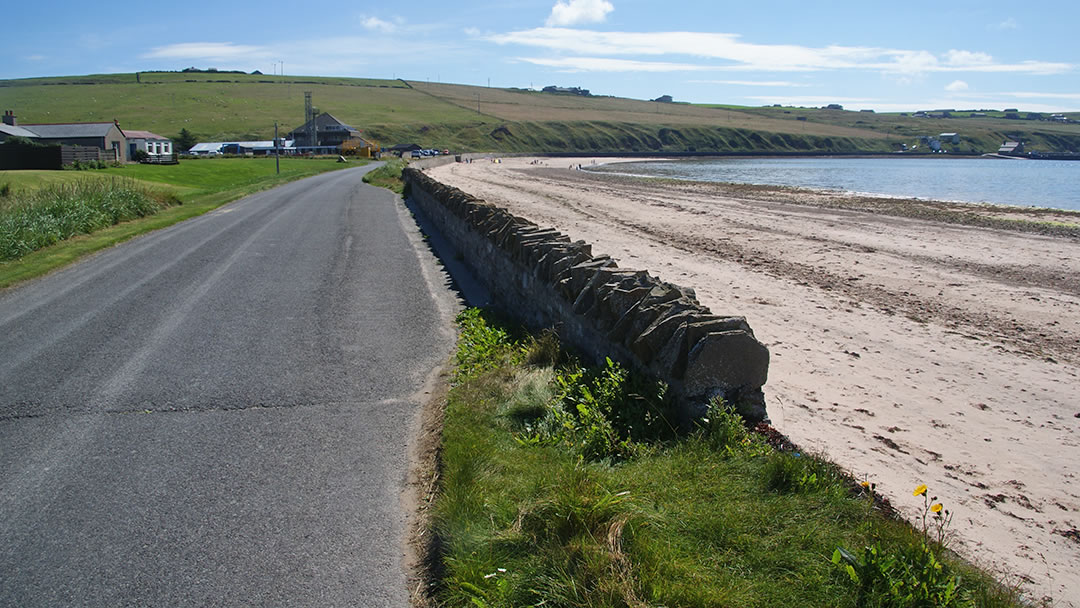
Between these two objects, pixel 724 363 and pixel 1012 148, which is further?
pixel 1012 148

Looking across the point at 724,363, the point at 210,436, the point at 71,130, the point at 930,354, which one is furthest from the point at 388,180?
the point at 71,130

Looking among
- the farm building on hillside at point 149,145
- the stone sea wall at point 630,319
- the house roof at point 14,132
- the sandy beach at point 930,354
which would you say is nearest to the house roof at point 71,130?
the house roof at point 14,132

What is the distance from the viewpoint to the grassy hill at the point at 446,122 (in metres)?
128

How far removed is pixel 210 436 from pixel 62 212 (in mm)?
16496

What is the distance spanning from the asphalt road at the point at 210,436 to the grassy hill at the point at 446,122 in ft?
385

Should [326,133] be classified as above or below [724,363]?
above

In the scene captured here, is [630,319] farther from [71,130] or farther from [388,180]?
[71,130]

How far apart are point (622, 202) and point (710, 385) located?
82.4ft

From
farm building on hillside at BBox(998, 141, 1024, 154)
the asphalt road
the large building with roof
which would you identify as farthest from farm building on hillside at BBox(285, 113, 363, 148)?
the asphalt road

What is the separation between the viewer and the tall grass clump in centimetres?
1538

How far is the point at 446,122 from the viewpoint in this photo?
141 m

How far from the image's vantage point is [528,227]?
9656 mm

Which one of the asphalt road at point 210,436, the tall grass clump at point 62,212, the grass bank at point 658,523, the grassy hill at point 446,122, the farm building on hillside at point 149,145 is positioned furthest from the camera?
the grassy hill at point 446,122

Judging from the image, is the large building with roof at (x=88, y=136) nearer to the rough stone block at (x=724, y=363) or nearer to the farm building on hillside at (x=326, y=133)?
the farm building on hillside at (x=326, y=133)
